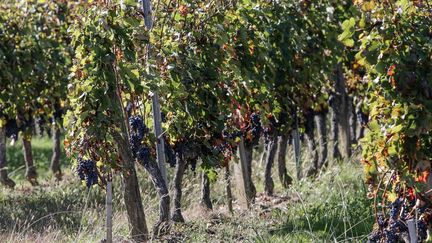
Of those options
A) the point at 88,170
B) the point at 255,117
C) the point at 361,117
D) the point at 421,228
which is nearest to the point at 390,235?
the point at 421,228

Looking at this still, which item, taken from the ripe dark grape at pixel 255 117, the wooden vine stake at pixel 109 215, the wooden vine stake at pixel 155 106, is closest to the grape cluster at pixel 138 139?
the wooden vine stake at pixel 155 106

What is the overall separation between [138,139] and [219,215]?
164 centimetres

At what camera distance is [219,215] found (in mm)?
7746

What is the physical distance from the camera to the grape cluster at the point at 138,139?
6.33 meters

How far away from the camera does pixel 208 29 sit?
6.90 meters

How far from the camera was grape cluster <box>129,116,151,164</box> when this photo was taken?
20.8 ft

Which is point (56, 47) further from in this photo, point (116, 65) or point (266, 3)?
point (116, 65)

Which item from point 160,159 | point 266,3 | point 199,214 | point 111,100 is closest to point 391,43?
point 111,100

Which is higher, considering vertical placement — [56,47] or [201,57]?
[56,47]

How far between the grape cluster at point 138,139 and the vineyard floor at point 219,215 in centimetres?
62

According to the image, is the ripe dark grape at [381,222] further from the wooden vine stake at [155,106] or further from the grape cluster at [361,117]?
the grape cluster at [361,117]

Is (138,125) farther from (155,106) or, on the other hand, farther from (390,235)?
(390,235)

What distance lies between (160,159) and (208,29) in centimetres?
111

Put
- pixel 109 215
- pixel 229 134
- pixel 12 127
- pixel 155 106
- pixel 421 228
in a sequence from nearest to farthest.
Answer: pixel 421 228 < pixel 109 215 < pixel 155 106 < pixel 229 134 < pixel 12 127
